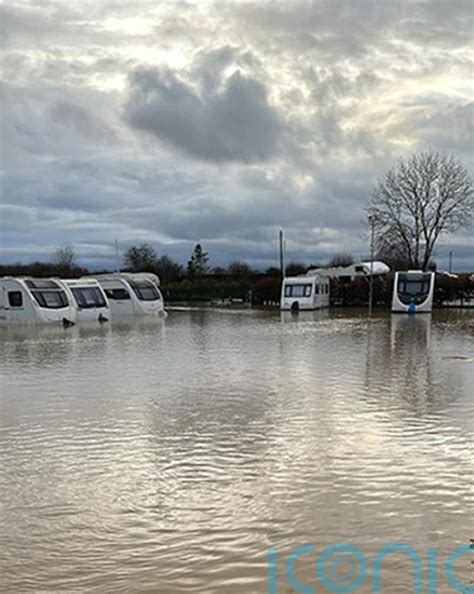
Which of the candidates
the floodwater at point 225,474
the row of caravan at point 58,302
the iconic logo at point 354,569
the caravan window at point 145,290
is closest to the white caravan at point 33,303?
the row of caravan at point 58,302

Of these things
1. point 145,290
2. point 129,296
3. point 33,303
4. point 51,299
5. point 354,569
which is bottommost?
point 354,569

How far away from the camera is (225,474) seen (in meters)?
5.72

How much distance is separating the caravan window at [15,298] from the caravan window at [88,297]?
2.24 m

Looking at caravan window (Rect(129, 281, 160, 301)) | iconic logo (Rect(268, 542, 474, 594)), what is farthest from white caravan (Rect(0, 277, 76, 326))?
iconic logo (Rect(268, 542, 474, 594))

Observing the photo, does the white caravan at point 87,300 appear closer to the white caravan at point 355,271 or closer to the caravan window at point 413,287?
the caravan window at point 413,287

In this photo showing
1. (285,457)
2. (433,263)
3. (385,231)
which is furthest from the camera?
(433,263)

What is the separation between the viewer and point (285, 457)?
20.4 feet

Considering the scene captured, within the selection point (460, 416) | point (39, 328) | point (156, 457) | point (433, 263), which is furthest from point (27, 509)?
point (433, 263)

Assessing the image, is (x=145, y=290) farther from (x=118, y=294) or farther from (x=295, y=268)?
(x=295, y=268)

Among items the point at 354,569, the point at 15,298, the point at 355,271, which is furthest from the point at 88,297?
the point at 354,569

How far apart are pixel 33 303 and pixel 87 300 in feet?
8.68

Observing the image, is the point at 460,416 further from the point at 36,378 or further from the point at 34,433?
the point at 36,378

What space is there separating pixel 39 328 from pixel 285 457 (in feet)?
57.5

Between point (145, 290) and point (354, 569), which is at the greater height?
point (145, 290)
